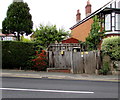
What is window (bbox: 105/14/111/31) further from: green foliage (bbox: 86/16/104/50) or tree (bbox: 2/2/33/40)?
tree (bbox: 2/2/33/40)

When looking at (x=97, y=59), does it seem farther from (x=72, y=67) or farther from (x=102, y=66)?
(x=72, y=67)

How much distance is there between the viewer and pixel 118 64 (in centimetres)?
1147

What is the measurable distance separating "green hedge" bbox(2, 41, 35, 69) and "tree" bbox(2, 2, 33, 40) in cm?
863

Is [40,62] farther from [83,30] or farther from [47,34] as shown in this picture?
[83,30]

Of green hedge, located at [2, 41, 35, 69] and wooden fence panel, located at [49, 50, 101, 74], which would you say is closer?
green hedge, located at [2, 41, 35, 69]

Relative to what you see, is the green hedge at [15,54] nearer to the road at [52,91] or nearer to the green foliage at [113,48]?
the road at [52,91]

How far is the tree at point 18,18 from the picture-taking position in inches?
764

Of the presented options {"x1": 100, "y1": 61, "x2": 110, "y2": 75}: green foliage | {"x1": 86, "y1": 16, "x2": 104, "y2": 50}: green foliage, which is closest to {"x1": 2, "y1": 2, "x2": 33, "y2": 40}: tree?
{"x1": 86, "y1": 16, "x2": 104, "y2": 50}: green foliage

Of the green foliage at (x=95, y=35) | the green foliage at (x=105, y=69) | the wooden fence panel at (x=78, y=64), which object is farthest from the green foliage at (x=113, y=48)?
the green foliage at (x=95, y=35)

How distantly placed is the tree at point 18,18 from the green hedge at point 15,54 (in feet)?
28.3

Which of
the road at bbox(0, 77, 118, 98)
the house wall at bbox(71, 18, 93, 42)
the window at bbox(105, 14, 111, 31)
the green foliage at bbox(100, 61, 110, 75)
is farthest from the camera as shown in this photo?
the house wall at bbox(71, 18, 93, 42)

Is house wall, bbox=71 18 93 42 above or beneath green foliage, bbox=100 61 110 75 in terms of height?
above

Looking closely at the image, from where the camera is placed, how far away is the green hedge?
11227mm

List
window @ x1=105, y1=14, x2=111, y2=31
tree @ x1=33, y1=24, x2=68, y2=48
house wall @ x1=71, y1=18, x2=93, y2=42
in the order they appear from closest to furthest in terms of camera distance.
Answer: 1. tree @ x1=33, y1=24, x2=68, y2=48
2. window @ x1=105, y1=14, x2=111, y2=31
3. house wall @ x1=71, y1=18, x2=93, y2=42
